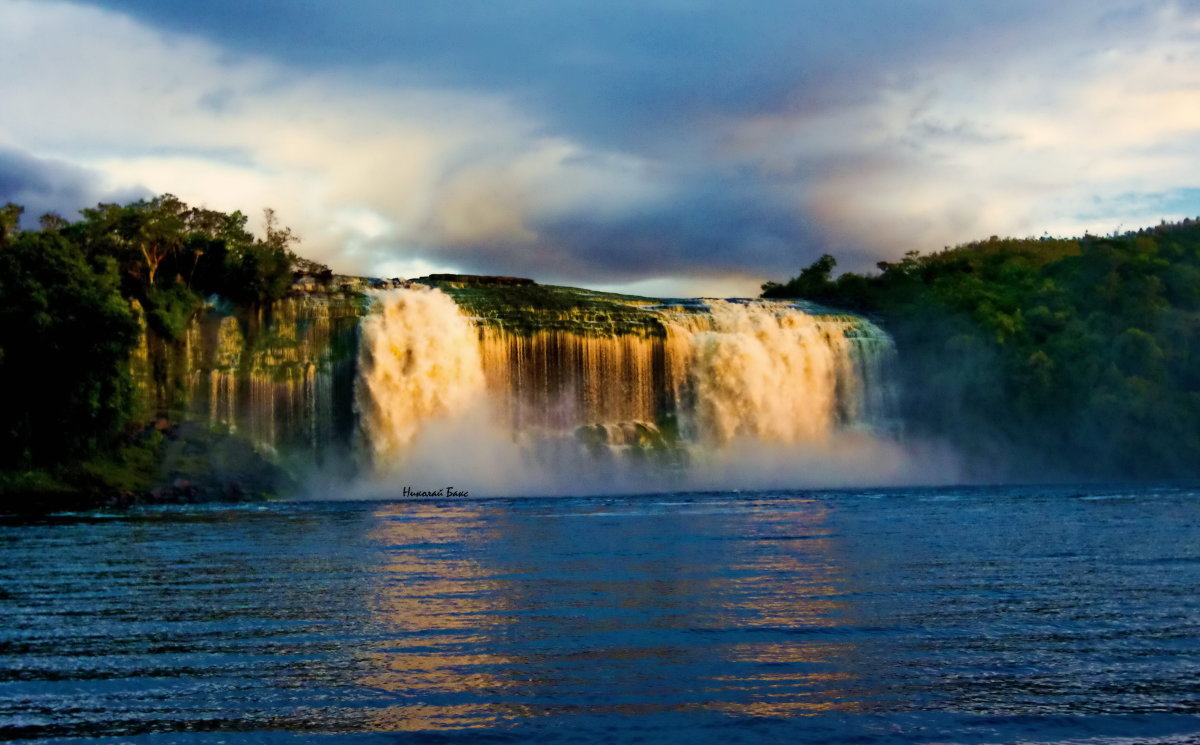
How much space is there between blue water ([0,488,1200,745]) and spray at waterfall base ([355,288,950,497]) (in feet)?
85.5

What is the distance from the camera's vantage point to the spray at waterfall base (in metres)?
51.2

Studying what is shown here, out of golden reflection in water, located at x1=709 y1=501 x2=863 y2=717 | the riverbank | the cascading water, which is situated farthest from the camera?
the cascading water

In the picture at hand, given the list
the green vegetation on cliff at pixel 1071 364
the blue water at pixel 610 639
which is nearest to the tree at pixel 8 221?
the blue water at pixel 610 639

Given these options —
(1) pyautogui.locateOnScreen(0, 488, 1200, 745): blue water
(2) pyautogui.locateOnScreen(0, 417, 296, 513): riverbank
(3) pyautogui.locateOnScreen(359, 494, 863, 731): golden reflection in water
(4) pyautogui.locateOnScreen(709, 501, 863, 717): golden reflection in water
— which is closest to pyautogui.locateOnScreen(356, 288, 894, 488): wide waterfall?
(2) pyautogui.locateOnScreen(0, 417, 296, 513): riverbank

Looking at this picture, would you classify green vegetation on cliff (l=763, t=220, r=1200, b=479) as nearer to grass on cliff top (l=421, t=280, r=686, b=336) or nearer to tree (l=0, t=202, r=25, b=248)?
grass on cliff top (l=421, t=280, r=686, b=336)

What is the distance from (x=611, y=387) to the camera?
55469 millimetres

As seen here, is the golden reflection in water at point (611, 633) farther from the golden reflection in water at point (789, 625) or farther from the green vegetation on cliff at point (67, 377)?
the green vegetation on cliff at point (67, 377)

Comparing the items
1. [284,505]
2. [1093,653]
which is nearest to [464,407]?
[284,505]

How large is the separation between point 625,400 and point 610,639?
1717 inches

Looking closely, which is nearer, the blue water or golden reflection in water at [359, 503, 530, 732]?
the blue water

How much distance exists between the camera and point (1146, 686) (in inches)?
391

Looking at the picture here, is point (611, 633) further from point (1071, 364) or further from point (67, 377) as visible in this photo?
point (1071, 364)

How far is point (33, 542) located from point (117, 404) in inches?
767

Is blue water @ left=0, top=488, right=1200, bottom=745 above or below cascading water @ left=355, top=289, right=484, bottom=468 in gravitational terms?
below
